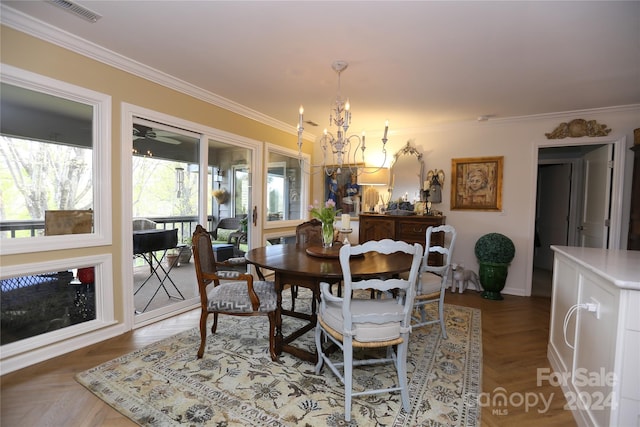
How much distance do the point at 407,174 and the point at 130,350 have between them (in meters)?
4.32

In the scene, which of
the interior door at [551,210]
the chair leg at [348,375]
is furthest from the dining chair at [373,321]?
the interior door at [551,210]

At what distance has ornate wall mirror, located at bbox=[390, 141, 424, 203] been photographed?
482 cm

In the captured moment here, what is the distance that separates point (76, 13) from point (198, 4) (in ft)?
2.99

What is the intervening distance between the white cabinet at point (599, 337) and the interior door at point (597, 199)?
2329mm

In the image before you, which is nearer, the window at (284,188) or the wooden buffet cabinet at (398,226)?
the wooden buffet cabinet at (398,226)

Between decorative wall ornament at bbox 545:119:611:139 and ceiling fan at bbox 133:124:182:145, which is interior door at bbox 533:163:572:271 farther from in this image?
ceiling fan at bbox 133:124:182:145

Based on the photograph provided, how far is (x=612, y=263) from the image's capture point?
1.68 m

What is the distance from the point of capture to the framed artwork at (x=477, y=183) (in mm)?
4324

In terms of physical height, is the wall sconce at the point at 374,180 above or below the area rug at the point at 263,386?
above

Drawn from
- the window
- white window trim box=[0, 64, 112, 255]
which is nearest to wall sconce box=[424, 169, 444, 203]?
the window

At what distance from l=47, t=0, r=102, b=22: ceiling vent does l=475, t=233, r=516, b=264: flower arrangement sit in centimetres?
475

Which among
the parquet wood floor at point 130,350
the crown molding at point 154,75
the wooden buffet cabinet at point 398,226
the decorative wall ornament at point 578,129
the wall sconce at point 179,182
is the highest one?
the crown molding at point 154,75

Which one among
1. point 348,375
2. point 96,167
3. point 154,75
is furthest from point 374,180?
point 96,167

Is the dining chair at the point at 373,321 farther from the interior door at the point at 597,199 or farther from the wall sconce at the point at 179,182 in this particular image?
the interior door at the point at 597,199
